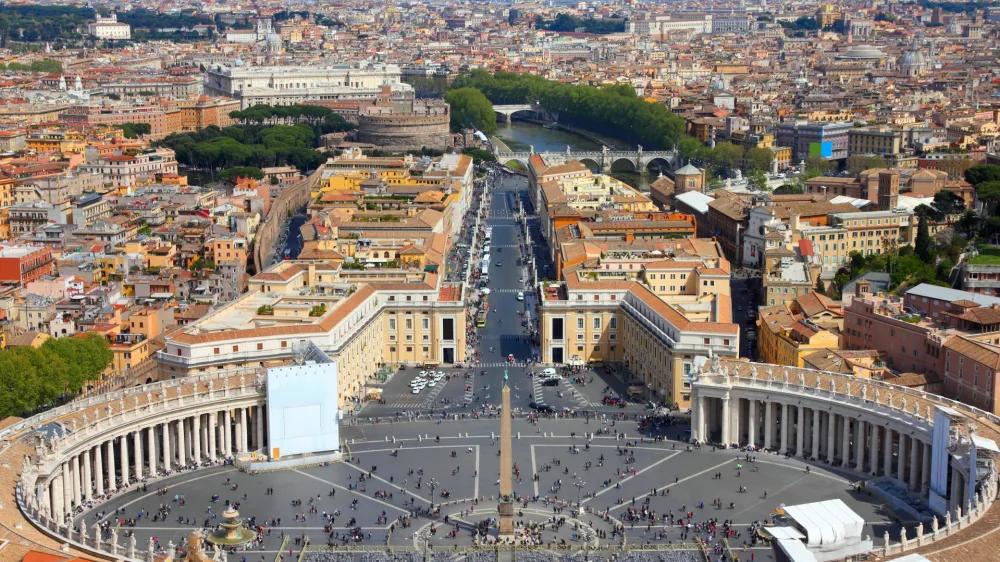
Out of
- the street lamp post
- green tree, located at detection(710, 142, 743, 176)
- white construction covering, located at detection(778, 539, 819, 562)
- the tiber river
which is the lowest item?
the street lamp post

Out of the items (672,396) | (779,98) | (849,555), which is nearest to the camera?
(849,555)

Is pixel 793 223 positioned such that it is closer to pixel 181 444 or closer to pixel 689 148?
pixel 181 444

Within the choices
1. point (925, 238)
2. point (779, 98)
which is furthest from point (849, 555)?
point (779, 98)

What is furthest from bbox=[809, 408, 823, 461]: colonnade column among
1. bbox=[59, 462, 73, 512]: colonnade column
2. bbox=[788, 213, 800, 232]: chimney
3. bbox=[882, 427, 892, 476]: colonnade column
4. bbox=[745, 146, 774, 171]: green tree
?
bbox=[745, 146, 774, 171]: green tree

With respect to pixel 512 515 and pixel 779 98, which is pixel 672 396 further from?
pixel 779 98

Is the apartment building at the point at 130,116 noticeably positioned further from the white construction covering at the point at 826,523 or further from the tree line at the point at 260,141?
the white construction covering at the point at 826,523

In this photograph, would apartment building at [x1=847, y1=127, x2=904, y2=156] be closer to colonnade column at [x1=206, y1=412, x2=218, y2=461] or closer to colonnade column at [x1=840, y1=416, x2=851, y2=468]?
colonnade column at [x1=840, y1=416, x2=851, y2=468]

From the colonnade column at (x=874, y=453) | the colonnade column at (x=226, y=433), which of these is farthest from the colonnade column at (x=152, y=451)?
the colonnade column at (x=874, y=453)
